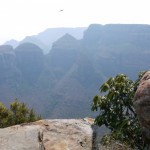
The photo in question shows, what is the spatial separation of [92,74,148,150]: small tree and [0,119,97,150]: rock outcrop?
3.53 metres

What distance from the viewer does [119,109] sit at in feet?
69.2

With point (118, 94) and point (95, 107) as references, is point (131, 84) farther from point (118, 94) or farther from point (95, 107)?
point (95, 107)

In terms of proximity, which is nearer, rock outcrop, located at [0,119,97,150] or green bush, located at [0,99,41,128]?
rock outcrop, located at [0,119,97,150]

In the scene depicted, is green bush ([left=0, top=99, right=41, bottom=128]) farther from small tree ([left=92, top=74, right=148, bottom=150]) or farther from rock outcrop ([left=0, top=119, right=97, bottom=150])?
rock outcrop ([left=0, top=119, right=97, bottom=150])

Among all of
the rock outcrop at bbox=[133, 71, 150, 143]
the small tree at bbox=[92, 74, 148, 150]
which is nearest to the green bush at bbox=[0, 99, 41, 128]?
the small tree at bbox=[92, 74, 148, 150]

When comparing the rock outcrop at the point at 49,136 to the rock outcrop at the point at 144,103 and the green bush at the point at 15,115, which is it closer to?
the rock outcrop at the point at 144,103

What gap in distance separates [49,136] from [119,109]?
720cm

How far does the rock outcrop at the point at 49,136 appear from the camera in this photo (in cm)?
1327

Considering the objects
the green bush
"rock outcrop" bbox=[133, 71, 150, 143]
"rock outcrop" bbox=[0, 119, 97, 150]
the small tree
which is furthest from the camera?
the green bush

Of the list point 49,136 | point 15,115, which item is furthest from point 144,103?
point 15,115

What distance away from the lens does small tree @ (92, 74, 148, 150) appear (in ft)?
64.4

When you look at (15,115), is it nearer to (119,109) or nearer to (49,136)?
(119,109)

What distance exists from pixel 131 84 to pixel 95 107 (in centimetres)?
259

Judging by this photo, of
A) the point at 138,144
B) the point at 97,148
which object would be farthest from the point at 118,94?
the point at 97,148
